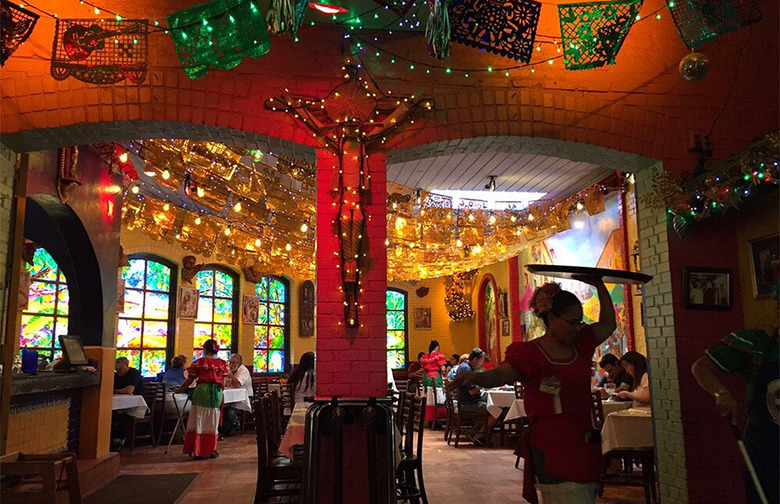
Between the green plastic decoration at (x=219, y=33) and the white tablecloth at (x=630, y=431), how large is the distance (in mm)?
4120

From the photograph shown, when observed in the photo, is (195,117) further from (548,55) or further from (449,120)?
(548,55)

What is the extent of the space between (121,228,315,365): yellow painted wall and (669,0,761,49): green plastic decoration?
9128 mm

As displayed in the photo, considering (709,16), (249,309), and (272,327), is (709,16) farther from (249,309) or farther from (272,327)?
(272,327)

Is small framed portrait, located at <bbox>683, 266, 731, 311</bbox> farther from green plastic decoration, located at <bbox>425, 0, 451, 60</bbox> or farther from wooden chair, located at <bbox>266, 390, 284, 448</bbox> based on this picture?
wooden chair, located at <bbox>266, 390, 284, 448</bbox>

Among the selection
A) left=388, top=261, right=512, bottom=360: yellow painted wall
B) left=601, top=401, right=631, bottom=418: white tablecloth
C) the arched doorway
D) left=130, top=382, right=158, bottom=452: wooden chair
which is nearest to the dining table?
left=601, top=401, right=631, bottom=418: white tablecloth

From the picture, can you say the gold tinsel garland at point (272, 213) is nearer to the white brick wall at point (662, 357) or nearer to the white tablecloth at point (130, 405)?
the white tablecloth at point (130, 405)

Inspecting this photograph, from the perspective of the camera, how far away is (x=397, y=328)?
1791 centimetres

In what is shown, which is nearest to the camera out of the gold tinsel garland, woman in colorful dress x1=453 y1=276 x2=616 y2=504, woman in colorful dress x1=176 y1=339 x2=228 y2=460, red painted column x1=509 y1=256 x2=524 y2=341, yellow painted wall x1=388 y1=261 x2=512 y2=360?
woman in colorful dress x1=453 y1=276 x2=616 y2=504

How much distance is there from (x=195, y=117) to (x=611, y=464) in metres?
5.31

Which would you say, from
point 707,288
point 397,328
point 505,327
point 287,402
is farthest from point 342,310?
point 397,328

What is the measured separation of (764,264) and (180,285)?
10.5 metres

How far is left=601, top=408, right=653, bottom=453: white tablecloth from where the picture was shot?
5.39m

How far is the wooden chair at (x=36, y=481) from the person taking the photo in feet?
12.0

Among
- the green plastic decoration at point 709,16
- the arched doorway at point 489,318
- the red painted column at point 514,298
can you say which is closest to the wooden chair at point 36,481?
the green plastic decoration at point 709,16
